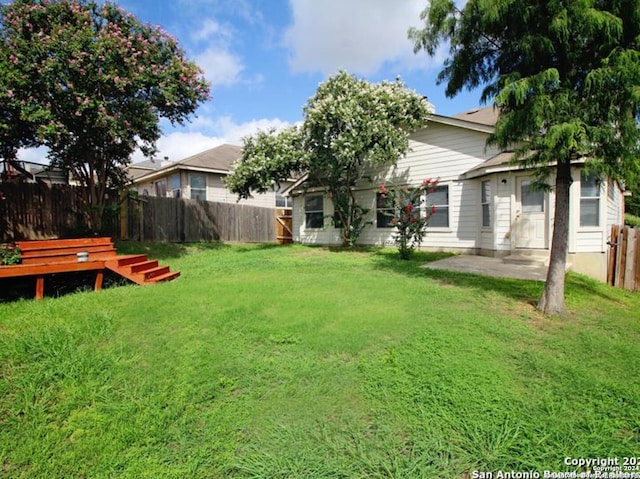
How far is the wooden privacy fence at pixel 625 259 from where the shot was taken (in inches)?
293

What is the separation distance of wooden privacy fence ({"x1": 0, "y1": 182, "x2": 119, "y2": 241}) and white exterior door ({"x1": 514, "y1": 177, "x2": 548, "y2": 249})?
529 inches

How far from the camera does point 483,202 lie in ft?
34.6

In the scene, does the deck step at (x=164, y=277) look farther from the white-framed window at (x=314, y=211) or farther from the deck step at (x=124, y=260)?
Result: the white-framed window at (x=314, y=211)

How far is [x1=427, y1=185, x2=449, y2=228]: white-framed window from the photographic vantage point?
11.4 metres

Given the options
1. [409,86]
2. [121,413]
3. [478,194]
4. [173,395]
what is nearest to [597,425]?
[173,395]

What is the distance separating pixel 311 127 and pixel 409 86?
385 centimetres

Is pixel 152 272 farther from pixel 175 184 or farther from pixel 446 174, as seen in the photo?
pixel 175 184

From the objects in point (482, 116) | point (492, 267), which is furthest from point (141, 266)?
point (482, 116)

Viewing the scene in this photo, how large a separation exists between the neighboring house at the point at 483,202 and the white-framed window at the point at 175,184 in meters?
7.60

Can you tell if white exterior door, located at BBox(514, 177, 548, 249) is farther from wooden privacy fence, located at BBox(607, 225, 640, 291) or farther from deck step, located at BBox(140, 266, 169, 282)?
deck step, located at BBox(140, 266, 169, 282)

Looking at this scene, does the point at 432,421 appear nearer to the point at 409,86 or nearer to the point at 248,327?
the point at 248,327

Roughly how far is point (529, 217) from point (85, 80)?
1224 cm

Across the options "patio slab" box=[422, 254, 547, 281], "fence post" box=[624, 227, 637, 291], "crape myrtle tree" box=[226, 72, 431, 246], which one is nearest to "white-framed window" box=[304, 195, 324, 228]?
"crape myrtle tree" box=[226, 72, 431, 246]

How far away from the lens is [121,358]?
3250mm
